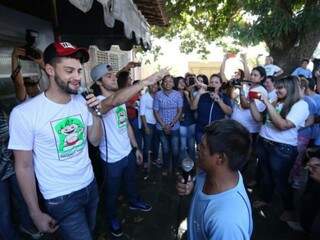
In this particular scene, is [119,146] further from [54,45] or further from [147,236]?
[54,45]

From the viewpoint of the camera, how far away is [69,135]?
2.12 m

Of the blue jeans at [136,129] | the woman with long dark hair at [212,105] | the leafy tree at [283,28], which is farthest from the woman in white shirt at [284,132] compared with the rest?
the leafy tree at [283,28]

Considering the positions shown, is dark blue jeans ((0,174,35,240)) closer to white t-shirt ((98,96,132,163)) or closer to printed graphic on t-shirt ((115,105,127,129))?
white t-shirt ((98,96,132,163))

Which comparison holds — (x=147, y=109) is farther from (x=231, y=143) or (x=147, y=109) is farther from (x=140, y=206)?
(x=231, y=143)

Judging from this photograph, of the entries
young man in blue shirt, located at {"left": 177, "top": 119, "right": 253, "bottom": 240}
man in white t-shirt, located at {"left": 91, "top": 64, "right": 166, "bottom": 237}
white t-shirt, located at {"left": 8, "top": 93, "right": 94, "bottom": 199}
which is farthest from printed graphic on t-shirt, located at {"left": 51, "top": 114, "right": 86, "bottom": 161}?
young man in blue shirt, located at {"left": 177, "top": 119, "right": 253, "bottom": 240}

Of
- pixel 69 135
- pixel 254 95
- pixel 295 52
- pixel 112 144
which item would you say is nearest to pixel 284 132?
pixel 254 95

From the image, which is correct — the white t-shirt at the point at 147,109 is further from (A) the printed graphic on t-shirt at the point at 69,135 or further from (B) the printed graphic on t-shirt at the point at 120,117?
(A) the printed graphic on t-shirt at the point at 69,135

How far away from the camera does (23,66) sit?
387 centimetres

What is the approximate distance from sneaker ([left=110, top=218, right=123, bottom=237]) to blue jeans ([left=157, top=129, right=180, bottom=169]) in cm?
207

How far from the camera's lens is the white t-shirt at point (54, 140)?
6.34 feet

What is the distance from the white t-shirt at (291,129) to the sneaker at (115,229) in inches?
86.2

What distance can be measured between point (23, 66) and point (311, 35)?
702 centimetres

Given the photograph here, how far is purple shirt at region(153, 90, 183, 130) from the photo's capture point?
16.9ft

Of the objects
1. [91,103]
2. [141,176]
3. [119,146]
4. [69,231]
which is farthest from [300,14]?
[69,231]
